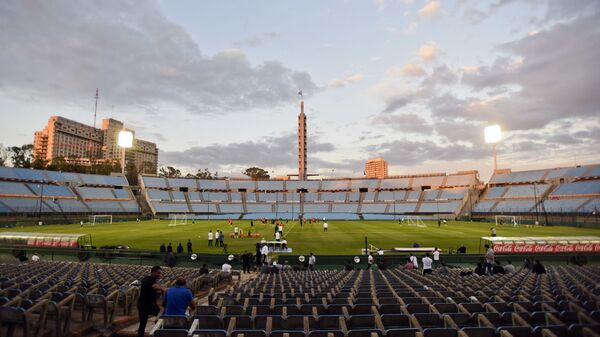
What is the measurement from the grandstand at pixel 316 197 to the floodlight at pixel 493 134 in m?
12.7

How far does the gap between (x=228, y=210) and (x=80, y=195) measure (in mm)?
36576

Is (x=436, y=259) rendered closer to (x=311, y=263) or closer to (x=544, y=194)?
(x=311, y=263)

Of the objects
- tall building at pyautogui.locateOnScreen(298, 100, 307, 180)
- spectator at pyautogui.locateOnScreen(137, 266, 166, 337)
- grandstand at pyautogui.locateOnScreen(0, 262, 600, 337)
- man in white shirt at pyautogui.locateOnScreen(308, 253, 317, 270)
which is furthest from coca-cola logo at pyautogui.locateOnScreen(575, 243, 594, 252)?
tall building at pyautogui.locateOnScreen(298, 100, 307, 180)

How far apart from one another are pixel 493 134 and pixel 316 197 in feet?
170

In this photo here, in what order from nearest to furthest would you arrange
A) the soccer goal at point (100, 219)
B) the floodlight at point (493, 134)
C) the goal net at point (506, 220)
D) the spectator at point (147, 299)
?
the spectator at point (147, 299) < the goal net at point (506, 220) < the soccer goal at point (100, 219) < the floodlight at point (493, 134)

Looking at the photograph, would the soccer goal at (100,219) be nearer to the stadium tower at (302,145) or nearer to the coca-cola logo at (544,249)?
the coca-cola logo at (544,249)

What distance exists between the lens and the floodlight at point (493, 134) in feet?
287

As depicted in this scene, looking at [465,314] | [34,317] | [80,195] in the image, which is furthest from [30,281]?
[80,195]

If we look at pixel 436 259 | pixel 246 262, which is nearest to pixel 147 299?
pixel 246 262

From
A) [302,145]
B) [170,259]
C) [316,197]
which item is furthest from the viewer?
[302,145]

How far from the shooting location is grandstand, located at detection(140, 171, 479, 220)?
9231cm

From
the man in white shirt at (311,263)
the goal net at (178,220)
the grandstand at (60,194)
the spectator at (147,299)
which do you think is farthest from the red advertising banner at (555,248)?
the grandstand at (60,194)

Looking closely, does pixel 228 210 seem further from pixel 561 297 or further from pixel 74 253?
pixel 561 297

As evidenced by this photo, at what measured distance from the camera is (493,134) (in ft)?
288
